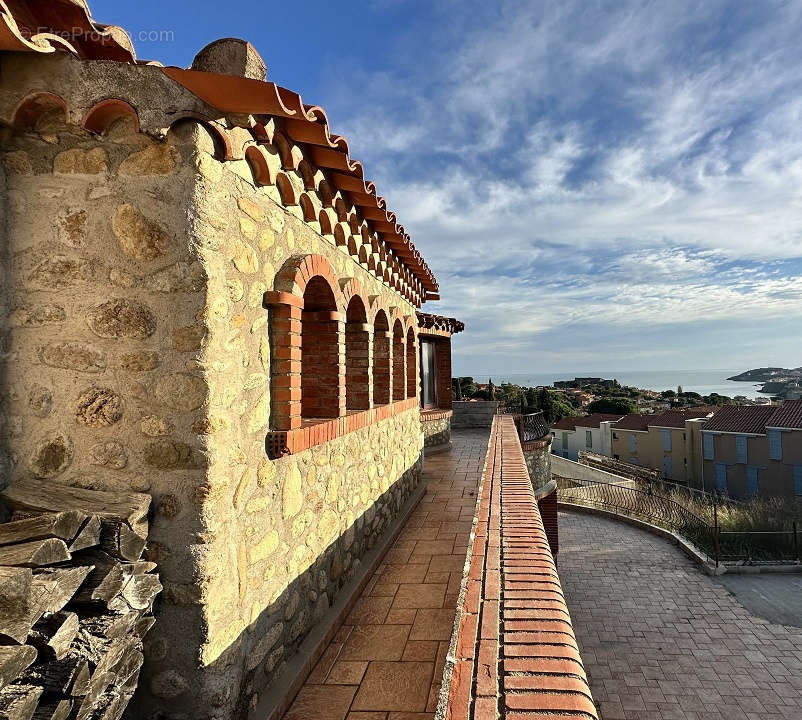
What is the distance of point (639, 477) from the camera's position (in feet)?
92.9

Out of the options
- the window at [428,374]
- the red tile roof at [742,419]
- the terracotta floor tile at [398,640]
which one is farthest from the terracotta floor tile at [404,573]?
the red tile roof at [742,419]

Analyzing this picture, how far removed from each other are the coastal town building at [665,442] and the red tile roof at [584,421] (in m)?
3.70

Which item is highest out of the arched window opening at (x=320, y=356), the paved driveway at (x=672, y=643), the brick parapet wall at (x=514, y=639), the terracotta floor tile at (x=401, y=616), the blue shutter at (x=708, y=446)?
the arched window opening at (x=320, y=356)

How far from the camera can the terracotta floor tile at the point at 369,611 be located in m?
3.74

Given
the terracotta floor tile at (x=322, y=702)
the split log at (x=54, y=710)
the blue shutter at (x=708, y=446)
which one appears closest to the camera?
the split log at (x=54, y=710)

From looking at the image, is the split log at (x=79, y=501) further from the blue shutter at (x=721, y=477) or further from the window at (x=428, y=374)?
the blue shutter at (x=721, y=477)

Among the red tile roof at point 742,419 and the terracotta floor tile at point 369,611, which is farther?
the red tile roof at point 742,419

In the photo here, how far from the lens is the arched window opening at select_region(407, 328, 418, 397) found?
7.35m

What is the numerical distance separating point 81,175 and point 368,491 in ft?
11.5

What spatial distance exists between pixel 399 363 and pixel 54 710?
544 centimetres

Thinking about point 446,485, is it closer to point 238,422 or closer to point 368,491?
point 368,491

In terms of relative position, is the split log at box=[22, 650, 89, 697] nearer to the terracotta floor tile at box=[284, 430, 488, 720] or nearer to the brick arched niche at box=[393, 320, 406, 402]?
the terracotta floor tile at box=[284, 430, 488, 720]

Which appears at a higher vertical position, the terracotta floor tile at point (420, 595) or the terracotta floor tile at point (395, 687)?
the terracotta floor tile at point (420, 595)

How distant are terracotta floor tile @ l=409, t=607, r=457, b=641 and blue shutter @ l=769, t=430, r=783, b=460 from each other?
28089 millimetres
